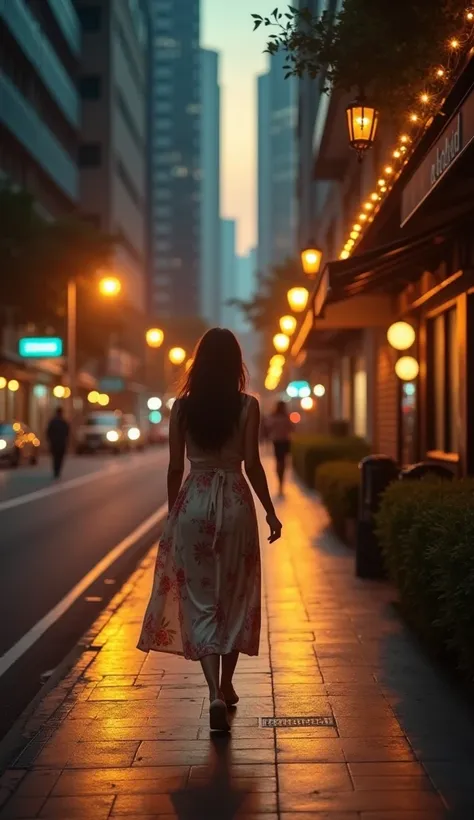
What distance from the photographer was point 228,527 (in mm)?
6152

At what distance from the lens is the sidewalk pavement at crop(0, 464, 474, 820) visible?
4723 millimetres

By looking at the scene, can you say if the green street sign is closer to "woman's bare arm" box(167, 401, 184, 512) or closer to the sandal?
"woman's bare arm" box(167, 401, 184, 512)

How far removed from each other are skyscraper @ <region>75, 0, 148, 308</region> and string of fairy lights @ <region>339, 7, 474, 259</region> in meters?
69.5

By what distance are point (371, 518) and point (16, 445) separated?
31.3 metres

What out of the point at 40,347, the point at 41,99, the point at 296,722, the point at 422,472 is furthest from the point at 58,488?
the point at 41,99

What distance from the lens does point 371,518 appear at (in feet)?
38.9

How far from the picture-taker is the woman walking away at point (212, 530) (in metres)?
6.11


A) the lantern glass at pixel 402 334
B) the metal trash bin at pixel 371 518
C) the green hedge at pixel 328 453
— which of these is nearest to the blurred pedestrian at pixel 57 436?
the green hedge at pixel 328 453

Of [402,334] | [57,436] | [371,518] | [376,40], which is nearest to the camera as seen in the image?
[376,40]

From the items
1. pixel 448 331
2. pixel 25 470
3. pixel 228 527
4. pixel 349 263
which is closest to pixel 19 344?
pixel 25 470

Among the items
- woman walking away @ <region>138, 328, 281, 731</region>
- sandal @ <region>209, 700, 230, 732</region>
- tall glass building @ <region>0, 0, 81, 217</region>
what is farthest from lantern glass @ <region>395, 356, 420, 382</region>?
tall glass building @ <region>0, 0, 81, 217</region>

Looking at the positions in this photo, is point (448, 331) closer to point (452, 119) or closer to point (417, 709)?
point (452, 119)

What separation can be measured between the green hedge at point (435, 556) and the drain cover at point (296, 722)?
0.71m

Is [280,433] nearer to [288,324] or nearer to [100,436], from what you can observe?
[288,324]
